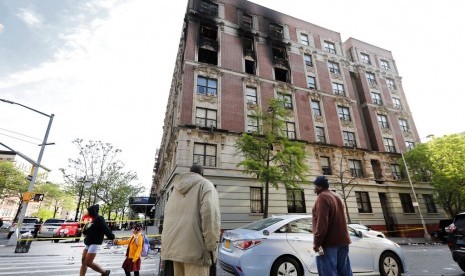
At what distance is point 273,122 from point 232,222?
8.09 metres

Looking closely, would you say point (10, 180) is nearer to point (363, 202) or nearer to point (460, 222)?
point (363, 202)

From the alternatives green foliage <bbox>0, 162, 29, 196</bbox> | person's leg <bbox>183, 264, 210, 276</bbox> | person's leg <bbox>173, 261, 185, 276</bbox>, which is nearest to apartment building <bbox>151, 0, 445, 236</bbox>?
person's leg <bbox>173, 261, 185, 276</bbox>

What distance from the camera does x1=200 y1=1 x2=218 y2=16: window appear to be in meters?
26.1

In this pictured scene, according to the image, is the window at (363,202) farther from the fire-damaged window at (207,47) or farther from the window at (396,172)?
the fire-damaged window at (207,47)

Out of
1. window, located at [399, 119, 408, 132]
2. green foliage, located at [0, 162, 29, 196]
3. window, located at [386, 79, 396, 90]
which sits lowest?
green foliage, located at [0, 162, 29, 196]

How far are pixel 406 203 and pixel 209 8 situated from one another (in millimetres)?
30357

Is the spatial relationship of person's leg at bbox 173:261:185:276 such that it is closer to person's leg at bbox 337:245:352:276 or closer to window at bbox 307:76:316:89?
person's leg at bbox 337:245:352:276

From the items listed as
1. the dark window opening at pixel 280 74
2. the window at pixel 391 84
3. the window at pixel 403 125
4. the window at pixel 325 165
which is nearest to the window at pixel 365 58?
the window at pixel 391 84

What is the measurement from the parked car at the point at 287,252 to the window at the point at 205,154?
13.0m

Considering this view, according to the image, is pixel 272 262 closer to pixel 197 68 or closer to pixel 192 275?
pixel 192 275

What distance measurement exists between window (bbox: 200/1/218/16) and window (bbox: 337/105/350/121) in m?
18.0

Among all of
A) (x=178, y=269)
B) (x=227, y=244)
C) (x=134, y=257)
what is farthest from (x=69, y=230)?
(x=178, y=269)

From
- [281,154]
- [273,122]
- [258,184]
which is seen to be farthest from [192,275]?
[258,184]

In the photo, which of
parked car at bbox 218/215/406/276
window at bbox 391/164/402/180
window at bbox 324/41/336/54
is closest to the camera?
parked car at bbox 218/215/406/276
